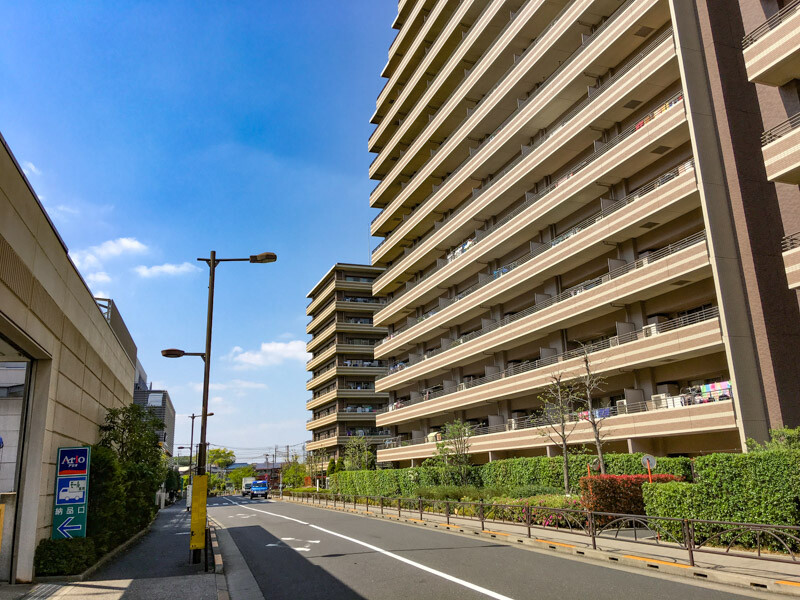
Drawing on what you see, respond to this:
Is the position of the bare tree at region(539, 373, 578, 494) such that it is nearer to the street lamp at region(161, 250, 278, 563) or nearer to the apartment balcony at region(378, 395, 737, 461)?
the apartment balcony at region(378, 395, 737, 461)

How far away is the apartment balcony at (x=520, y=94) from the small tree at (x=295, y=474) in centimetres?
4683

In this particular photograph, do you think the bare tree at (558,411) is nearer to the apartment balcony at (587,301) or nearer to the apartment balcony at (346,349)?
the apartment balcony at (587,301)

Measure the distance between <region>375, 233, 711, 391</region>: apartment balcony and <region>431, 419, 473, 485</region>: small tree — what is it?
238 inches

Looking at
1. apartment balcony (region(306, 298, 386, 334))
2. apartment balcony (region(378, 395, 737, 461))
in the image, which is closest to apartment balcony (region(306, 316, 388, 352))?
apartment balcony (region(306, 298, 386, 334))

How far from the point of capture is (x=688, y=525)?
41.9ft

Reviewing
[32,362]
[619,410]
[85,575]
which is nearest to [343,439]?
[619,410]

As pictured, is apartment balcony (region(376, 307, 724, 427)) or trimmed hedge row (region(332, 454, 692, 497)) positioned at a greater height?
apartment balcony (region(376, 307, 724, 427))

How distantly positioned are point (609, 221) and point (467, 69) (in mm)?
25110

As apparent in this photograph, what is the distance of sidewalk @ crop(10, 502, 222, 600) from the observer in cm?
1102

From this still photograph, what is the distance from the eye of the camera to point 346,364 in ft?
274

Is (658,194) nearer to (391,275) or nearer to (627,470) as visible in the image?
(627,470)

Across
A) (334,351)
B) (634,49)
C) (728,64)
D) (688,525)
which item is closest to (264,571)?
(688,525)

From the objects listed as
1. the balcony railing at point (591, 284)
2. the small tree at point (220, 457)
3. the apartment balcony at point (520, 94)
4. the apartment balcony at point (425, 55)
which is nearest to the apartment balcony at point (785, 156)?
the balcony railing at point (591, 284)

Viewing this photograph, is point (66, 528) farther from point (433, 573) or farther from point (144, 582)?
point (433, 573)
